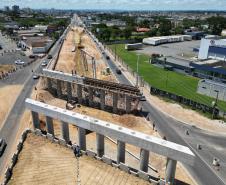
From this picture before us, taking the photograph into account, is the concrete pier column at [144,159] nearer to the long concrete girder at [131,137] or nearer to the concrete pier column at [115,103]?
the long concrete girder at [131,137]

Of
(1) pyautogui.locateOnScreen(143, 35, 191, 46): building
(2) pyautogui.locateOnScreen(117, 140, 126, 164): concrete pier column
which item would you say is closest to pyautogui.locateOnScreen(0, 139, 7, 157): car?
(2) pyautogui.locateOnScreen(117, 140, 126, 164): concrete pier column

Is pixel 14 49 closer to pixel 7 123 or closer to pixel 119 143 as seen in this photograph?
pixel 7 123

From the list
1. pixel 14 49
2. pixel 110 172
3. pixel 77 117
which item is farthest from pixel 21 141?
pixel 14 49

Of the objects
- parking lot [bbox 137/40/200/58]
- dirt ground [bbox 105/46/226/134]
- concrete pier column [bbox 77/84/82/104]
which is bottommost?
dirt ground [bbox 105/46/226/134]

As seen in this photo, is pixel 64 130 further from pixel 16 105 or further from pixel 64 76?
pixel 16 105

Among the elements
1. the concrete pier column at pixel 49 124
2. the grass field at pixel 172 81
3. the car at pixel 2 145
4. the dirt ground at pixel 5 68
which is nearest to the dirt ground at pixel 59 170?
the concrete pier column at pixel 49 124

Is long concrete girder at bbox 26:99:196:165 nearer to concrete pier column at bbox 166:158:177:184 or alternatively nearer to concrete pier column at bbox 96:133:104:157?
concrete pier column at bbox 166:158:177:184

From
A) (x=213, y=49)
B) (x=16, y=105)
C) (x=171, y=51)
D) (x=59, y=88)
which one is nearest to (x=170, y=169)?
(x=59, y=88)
